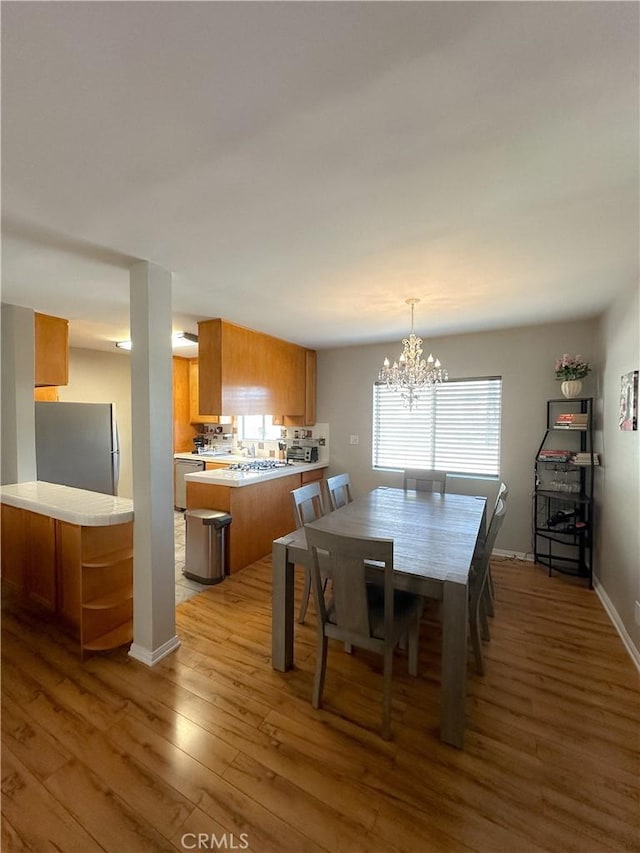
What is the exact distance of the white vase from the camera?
3230 mm

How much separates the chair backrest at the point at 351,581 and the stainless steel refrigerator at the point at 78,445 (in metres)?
3.00

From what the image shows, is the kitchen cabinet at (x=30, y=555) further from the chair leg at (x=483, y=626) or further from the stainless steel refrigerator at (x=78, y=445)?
the chair leg at (x=483, y=626)

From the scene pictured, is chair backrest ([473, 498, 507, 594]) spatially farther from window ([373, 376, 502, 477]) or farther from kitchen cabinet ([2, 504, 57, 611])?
kitchen cabinet ([2, 504, 57, 611])

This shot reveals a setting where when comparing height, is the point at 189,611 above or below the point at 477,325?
below

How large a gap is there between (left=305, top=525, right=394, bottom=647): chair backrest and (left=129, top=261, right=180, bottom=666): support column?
3.37 ft

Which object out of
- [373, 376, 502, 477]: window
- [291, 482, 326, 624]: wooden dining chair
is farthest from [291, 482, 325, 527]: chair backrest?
[373, 376, 502, 477]: window

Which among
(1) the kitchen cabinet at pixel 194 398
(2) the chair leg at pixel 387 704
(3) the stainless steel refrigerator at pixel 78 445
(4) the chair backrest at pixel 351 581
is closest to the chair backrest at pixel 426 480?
(4) the chair backrest at pixel 351 581

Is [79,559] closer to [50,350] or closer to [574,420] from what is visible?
[50,350]

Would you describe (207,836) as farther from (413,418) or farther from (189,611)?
(413,418)

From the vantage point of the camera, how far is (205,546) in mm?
3168

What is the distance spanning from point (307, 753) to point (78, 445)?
3399 mm

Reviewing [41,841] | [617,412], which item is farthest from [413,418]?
[41,841]

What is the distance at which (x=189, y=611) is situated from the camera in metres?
2.70

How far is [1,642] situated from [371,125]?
138 inches
